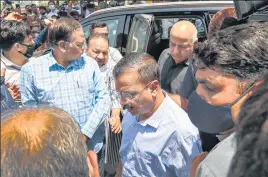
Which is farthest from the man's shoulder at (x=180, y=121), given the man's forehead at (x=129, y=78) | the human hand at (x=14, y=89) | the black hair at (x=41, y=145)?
the human hand at (x=14, y=89)

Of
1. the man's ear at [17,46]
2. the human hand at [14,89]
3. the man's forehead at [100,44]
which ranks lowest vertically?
the human hand at [14,89]

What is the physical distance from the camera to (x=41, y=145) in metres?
1.06

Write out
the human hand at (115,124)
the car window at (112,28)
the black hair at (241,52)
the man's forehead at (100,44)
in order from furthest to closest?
the car window at (112,28), the man's forehead at (100,44), the human hand at (115,124), the black hair at (241,52)

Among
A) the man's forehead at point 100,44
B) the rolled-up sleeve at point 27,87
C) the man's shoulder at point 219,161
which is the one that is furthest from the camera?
the man's forehead at point 100,44

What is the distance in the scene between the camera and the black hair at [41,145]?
102 cm

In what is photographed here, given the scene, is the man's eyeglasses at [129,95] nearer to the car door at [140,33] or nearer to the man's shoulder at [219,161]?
the man's shoulder at [219,161]

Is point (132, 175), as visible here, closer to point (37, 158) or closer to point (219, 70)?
point (219, 70)

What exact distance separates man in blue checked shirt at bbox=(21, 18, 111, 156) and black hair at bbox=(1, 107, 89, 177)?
1.49 meters

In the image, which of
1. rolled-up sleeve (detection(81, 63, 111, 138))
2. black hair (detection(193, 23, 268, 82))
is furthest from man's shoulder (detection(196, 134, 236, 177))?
rolled-up sleeve (detection(81, 63, 111, 138))

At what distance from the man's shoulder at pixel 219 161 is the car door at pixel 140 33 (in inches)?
112

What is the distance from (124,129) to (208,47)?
0.90 m

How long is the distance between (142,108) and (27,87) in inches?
38.4

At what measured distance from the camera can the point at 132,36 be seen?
4.34 meters

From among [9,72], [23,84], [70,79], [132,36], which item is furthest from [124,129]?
[132,36]
